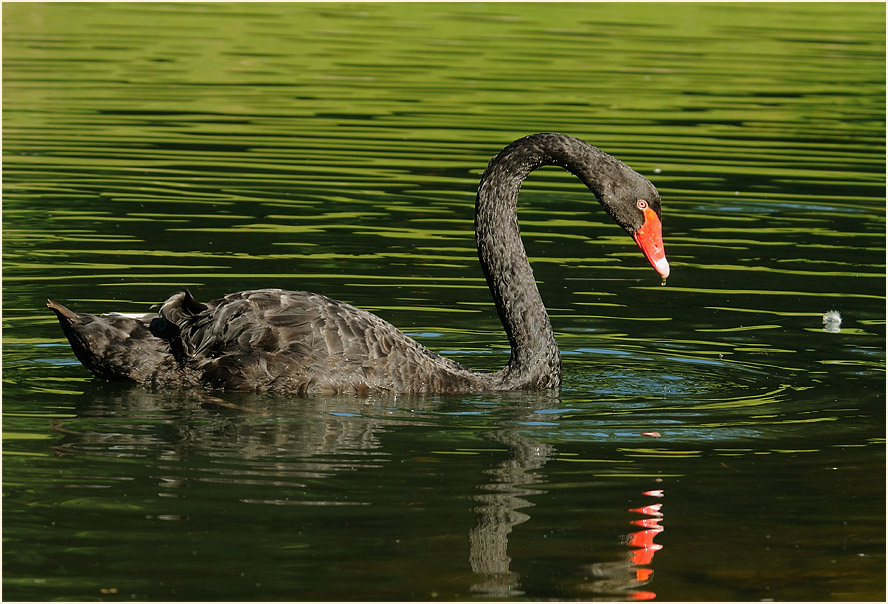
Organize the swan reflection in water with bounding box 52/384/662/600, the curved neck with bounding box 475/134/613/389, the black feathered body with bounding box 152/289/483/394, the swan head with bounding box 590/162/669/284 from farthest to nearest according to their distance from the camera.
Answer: the curved neck with bounding box 475/134/613/389
the swan head with bounding box 590/162/669/284
the black feathered body with bounding box 152/289/483/394
the swan reflection in water with bounding box 52/384/662/600

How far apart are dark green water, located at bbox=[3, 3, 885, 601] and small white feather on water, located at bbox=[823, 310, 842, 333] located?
0.07 metres

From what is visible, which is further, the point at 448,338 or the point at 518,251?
the point at 448,338

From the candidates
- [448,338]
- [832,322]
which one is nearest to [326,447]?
[448,338]

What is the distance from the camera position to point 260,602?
18.0 ft

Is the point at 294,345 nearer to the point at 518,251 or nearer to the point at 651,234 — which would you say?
the point at 518,251

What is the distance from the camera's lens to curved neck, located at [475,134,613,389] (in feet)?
28.9

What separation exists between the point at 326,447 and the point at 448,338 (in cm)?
278

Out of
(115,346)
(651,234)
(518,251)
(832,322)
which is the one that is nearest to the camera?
(115,346)

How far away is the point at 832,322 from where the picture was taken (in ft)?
34.6

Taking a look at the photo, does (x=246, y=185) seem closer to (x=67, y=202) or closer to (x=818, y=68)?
(x=67, y=202)

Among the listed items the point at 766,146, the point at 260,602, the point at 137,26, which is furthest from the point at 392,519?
the point at 137,26

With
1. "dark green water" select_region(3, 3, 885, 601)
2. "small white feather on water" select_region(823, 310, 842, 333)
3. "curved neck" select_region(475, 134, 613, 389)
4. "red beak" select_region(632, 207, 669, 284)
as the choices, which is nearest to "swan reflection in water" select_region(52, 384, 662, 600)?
"dark green water" select_region(3, 3, 885, 601)

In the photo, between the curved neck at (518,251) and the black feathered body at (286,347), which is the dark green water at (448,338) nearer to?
the black feathered body at (286,347)

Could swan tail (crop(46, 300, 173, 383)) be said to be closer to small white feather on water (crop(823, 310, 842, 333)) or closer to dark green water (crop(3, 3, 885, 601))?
dark green water (crop(3, 3, 885, 601))
